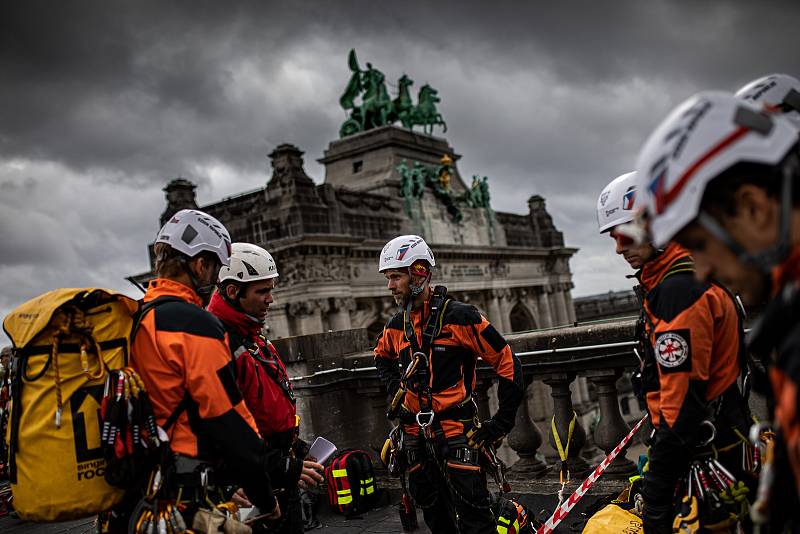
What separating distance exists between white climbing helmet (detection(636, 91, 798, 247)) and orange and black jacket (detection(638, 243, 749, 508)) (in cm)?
119

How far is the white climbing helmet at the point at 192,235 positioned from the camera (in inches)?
115

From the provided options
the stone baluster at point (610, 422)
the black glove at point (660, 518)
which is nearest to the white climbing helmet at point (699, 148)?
the black glove at point (660, 518)

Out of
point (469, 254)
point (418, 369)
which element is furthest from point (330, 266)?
point (418, 369)

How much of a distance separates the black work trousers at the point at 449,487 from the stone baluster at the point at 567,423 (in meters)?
1.33

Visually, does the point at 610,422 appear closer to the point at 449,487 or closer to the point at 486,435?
the point at 486,435

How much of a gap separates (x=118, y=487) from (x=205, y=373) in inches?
23.0

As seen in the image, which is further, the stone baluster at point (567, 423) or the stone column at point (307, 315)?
the stone column at point (307, 315)

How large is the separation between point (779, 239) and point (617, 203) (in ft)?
6.83

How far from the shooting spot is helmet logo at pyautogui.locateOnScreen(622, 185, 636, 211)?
131 inches

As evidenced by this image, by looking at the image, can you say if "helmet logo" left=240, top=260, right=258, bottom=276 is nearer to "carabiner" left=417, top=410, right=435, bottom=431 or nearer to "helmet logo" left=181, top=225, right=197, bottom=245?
"helmet logo" left=181, top=225, right=197, bottom=245

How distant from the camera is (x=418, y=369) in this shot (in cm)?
398

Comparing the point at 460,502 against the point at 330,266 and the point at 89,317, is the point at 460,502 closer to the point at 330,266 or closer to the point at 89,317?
the point at 89,317

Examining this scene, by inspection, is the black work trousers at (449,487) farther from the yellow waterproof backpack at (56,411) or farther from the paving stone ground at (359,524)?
the yellow waterproof backpack at (56,411)

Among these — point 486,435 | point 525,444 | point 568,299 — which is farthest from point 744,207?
point 568,299
